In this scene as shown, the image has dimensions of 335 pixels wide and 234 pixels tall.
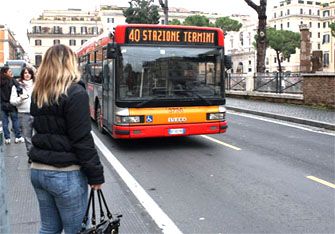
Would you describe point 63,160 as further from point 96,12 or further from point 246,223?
point 96,12

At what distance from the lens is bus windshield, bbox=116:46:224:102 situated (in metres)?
10.1

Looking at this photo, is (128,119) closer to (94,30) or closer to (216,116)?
(216,116)

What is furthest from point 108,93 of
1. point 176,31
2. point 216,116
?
point 216,116

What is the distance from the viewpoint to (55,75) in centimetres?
328

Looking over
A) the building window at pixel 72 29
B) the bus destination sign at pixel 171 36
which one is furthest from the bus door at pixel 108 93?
the building window at pixel 72 29

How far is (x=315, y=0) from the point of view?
148 m

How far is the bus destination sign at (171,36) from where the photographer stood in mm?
10164

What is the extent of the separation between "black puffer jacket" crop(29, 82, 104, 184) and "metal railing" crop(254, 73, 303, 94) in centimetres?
1975

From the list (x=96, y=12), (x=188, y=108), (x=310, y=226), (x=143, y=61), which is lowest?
(x=310, y=226)

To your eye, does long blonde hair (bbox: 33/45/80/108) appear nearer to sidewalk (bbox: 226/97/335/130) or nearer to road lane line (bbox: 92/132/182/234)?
road lane line (bbox: 92/132/182/234)

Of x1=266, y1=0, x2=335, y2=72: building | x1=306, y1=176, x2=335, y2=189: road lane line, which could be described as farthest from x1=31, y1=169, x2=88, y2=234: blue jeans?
x1=266, y1=0, x2=335, y2=72: building

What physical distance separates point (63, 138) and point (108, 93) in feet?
25.8

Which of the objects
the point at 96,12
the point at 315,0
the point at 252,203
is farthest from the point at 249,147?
the point at 315,0

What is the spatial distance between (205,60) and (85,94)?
24.7ft
